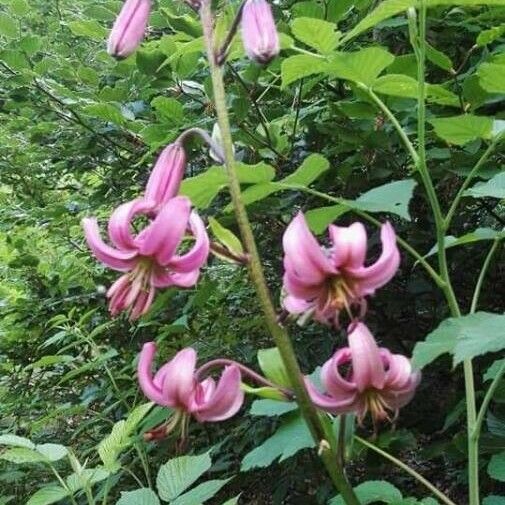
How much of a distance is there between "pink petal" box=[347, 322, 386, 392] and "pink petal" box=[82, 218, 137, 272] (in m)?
0.21

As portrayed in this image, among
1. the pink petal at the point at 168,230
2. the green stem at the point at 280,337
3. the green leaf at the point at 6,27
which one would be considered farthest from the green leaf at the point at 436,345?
the green leaf at the point at 6,27

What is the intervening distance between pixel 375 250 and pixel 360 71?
69 centimetres

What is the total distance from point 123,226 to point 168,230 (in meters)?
0.06

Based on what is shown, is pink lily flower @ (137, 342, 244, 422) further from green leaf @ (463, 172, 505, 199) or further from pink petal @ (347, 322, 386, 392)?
green leaf @ (463, 172, 505, 199)

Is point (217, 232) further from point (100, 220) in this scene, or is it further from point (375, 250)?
point (100, 220)

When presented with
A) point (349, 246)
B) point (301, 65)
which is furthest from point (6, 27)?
point (349, 246)

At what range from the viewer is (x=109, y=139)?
1.83 meters


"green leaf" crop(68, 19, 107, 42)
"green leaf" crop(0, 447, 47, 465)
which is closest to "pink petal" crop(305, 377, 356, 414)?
"green leaf" crop(0, 447, 47, 465)

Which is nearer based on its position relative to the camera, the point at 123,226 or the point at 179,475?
the point at 123,226

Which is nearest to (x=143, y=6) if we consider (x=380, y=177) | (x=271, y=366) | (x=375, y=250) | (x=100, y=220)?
(x=271, y=366)

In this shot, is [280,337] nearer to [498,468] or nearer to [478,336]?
[478,336]

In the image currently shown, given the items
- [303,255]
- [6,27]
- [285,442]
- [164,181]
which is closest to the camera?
[303,255]

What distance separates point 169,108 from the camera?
1361 millimetres

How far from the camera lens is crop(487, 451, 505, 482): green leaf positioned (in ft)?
3.34
